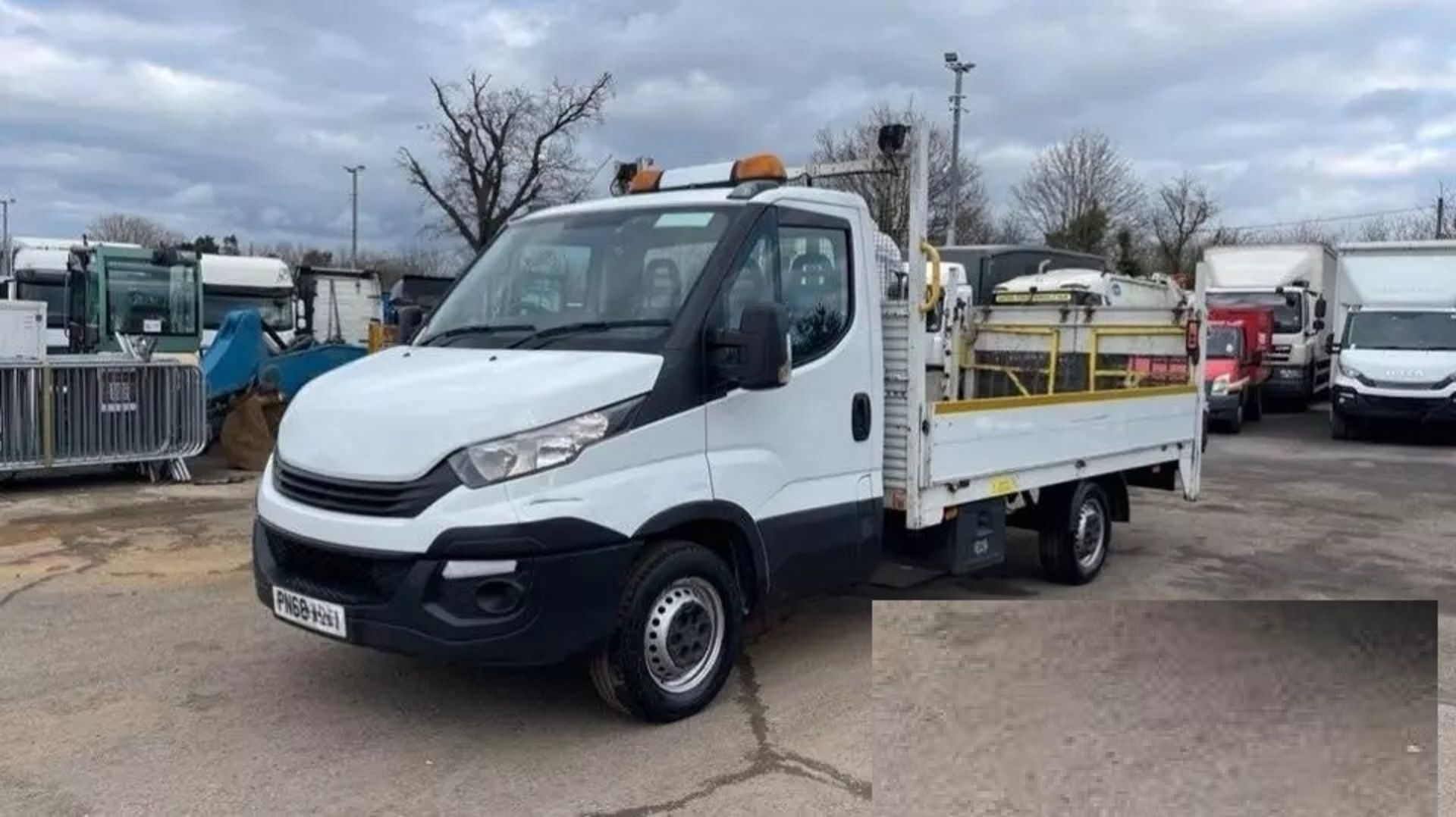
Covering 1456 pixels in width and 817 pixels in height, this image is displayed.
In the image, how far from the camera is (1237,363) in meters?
19.0

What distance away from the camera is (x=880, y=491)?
5816mm

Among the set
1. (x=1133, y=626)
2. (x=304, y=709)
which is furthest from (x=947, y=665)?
(x=304, y=709)

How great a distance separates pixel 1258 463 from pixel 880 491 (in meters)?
10.9

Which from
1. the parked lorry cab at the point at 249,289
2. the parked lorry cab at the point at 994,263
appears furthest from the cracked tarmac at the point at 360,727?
the parked lorry cab at the point at 994,263

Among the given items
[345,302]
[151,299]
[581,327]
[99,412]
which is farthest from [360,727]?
[345,302]

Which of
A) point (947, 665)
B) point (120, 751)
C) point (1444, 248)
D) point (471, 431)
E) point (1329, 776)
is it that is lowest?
point (120, 751)

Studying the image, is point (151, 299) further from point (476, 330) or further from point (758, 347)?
point (758, 347)

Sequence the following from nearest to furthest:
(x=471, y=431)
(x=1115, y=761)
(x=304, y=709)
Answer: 1. (x=1115, y=761)
2. (x=471, y=431)
3. (x=304, y=709)

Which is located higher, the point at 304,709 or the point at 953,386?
the point at 953,386

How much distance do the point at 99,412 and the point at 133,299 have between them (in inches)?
216

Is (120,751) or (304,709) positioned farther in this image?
(304,709)

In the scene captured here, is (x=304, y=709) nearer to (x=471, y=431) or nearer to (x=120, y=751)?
(x=120, y=751)

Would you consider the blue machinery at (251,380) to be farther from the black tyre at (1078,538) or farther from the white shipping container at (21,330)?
the black tyre at (1078,538)

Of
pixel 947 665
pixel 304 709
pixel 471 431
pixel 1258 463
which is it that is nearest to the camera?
pixel 947 665
